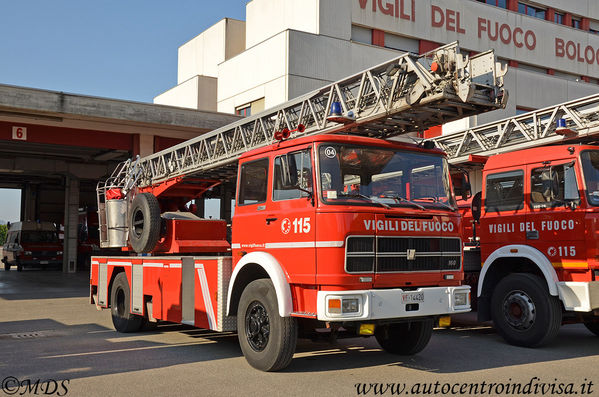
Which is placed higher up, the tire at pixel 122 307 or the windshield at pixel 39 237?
the windshield at pixel 39 237

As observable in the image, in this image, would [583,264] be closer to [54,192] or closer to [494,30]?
[494,30]

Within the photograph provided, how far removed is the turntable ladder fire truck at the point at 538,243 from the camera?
791cm

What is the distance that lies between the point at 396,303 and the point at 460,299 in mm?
960

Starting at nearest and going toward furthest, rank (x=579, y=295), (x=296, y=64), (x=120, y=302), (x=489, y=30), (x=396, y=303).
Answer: (x=396, y=303) → (x=579, y=295) → (x=120, y=302) → (x=296, y=64) → (x=489, y=30)

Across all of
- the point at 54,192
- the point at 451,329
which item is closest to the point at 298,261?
the point at 451,329

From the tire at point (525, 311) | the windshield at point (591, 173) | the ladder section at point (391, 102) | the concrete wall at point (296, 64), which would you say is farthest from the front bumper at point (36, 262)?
the windshield at point (591, 173)

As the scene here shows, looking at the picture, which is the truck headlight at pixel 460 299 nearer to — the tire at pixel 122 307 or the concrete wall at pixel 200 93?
the tire at pixel 122 307

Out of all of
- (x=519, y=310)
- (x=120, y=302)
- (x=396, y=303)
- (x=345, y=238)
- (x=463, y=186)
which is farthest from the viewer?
(x=120, y=302)

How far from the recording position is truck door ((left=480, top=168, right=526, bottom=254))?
8797mm

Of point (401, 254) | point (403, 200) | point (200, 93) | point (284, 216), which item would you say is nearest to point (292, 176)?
point (284, 216)

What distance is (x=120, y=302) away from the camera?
9.95 meters

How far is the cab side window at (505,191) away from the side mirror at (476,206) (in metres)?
0.11

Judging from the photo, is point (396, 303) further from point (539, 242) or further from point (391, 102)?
point (391, 102)

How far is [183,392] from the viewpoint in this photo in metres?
5.67
